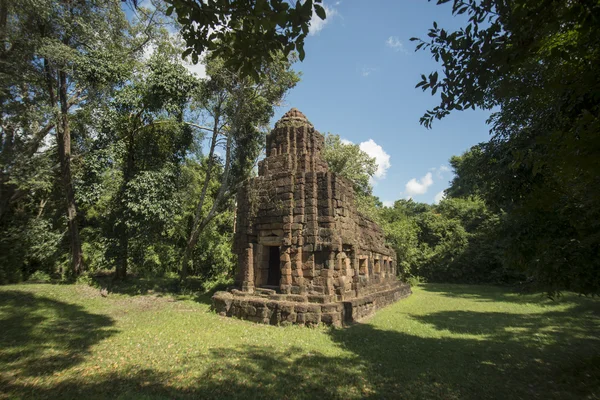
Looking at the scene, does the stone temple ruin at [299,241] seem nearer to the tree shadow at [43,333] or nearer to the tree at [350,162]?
the tree shadow at [43,333]

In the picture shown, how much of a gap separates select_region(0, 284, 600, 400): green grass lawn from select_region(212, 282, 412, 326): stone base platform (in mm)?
413

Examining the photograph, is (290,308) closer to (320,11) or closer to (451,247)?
(320,11)

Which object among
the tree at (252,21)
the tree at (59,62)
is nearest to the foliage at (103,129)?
the tree at (59,62)

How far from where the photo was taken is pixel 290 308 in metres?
9.14

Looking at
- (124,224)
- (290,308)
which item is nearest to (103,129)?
(124,224)

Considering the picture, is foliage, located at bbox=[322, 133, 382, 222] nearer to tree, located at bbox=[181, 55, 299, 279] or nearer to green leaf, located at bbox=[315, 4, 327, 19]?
tree, located at bbox=[181, 55, 299, 279]

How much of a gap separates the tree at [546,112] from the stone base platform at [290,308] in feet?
16.9

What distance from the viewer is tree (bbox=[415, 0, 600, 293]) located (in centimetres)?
287

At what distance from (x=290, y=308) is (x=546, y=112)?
7.87 m

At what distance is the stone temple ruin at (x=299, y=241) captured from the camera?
9.64m

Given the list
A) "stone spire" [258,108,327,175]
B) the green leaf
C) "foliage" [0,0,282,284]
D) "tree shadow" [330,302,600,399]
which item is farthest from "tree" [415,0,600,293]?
"foliage" [0,0,282,284]

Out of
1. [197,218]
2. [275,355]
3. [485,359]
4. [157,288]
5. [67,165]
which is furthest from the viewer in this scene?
[197,218]

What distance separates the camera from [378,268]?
614 inches

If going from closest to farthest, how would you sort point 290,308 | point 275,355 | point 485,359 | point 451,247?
point 275,355 < point 485,359 < point 290,308 < point 451,247
